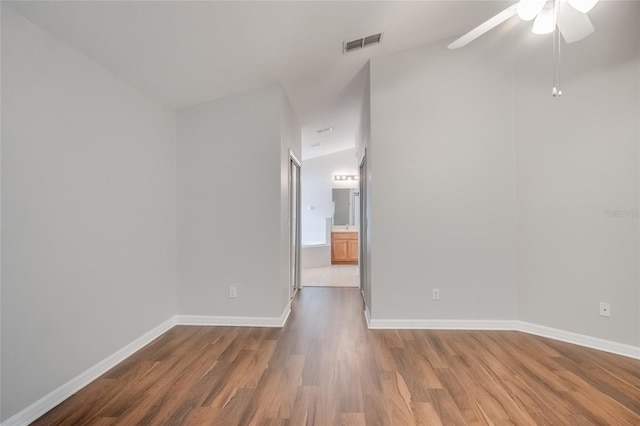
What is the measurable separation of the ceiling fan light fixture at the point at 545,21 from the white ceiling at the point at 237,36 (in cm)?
86

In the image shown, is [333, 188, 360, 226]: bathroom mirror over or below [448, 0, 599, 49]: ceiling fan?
below

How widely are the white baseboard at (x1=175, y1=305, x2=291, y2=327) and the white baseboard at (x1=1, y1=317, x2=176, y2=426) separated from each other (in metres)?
0.37

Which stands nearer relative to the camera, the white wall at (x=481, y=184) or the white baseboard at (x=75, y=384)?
the white baseboard at (x=75, y=384)

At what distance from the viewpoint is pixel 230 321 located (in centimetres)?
333

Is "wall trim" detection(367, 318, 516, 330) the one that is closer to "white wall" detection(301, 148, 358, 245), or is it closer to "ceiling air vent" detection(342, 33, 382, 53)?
"ceiling air vent" detection(342, 33, 382, 53)

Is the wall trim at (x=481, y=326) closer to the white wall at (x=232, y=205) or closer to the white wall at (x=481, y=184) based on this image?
the white wall at (x=481, y=184)

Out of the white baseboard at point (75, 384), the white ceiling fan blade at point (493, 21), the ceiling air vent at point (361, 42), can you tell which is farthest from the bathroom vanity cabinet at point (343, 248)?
the white ceiling fan blade at point (493, 21)

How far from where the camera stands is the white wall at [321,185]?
7762 mm

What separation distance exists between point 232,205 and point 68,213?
4.82 feet

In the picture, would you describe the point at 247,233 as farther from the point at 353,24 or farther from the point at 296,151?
the point at 353,24

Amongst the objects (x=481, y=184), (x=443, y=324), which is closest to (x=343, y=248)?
(x=443, y=324)

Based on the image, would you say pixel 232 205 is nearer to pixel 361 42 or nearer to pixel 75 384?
pixel 75 384

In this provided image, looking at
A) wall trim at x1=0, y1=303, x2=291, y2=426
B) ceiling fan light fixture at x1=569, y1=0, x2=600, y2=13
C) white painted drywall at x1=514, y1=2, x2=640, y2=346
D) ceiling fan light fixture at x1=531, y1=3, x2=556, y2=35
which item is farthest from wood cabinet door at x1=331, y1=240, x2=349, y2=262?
ceiling fan light fixture at x1=569, y1=0, x2=600, y2=13

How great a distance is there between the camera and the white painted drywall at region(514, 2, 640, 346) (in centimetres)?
264
